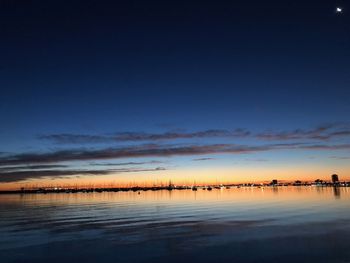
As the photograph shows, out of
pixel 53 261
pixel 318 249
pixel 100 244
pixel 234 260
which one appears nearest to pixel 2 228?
pixel 100 244

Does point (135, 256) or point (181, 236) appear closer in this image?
point (135, 256)

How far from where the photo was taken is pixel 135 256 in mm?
24312

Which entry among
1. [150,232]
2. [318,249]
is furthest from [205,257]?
[150,232]

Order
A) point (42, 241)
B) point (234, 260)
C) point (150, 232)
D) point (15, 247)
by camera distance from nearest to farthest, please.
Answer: point (234, 260) < point (15, 247) < point (42, 241) < point (150, 232)

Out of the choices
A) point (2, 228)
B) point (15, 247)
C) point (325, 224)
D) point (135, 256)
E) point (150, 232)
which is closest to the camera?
point (135, 256)

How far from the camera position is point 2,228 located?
41.4m

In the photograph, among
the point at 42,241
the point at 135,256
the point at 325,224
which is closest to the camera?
the point at 135,256

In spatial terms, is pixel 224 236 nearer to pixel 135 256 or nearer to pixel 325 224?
pixel 135 256

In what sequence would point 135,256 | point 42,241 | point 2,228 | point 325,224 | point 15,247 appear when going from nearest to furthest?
point 135,256
point 15,247
point 42,241
point 325,224
point 2,228

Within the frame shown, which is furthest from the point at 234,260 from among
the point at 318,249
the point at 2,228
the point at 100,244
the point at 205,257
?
the point at 2,228

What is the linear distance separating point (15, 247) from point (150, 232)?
12996mm

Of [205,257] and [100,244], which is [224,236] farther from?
[100,244]

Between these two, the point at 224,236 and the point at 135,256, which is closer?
the point at 135,256

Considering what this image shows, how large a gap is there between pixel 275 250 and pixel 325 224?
632 inches
